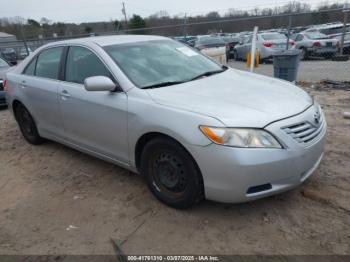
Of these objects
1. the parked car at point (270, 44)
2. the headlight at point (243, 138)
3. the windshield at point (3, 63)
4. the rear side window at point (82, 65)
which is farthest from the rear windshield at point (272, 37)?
the headlight at point (243, 138)

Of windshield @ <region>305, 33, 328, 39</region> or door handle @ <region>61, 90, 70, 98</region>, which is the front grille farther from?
windshield @ <region>305, 33, 328, 39</region>

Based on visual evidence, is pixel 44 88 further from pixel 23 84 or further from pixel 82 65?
pixel 82 65

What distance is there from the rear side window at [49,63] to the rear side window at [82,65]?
265 mm

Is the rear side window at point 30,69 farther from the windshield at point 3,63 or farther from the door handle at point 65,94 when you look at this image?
the windshield at point 3,63

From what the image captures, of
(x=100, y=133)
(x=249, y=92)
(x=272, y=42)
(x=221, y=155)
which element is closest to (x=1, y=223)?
(x=100, y=133)

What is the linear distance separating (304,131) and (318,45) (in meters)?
15.5

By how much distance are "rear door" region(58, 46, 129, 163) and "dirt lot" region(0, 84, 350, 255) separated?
492mm

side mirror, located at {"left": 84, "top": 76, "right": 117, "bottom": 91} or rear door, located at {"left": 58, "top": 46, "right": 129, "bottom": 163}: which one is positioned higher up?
side mirror, located at {"left": 84, "top": 76, "right": 117, "bottom": 91}

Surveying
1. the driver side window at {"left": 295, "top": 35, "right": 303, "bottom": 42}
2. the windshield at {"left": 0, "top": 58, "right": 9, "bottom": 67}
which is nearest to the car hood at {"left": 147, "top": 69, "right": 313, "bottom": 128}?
the windshield at {"left": 0, "top": 58, "right": 9, "bottom": 67}

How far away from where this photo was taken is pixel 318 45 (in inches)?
657

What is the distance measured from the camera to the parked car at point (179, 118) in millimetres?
2758

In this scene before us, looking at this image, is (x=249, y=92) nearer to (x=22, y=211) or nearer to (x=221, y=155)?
(x=221, y=155)

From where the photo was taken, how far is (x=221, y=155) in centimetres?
273

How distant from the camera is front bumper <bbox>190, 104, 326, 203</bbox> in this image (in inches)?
106
